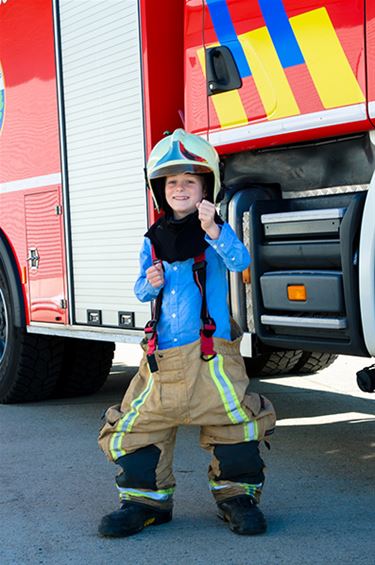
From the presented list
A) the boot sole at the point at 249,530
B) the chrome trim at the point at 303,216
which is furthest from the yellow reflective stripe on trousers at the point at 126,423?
the chrome trim at the point at 303,216

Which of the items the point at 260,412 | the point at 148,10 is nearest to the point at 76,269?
the point at 148,10

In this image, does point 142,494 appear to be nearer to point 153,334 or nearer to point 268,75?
point 153,334

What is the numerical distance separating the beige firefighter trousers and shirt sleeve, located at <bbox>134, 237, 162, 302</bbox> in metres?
0.23

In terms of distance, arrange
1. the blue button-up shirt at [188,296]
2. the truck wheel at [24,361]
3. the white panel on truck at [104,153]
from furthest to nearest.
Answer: the truck wheel at [24,361] → the white panel on truck at [104,153] → the blue button-up shirt at [188,296]

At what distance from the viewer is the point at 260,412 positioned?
12.8ft

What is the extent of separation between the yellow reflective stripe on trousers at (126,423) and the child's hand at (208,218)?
0.59 m

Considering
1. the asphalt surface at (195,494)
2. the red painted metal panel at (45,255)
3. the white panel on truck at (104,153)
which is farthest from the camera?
the red painted metal panel at (45,255)

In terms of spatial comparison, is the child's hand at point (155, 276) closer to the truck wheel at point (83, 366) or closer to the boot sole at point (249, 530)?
the boot sole at point (249, 530)

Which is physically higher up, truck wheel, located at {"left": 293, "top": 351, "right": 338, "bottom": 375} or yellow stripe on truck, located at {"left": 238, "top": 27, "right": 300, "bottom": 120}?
yellow stripe on truck, located at {"left": 238, "top": 27, "right": 300, "bottom": 120}

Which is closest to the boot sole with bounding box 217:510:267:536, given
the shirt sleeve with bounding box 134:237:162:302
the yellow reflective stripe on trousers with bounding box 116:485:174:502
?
the yellow reflective stripe on trousers with bounding box 116:485:174:502

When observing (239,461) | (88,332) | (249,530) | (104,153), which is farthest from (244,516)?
(104,153)

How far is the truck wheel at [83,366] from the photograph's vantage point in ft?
22.9

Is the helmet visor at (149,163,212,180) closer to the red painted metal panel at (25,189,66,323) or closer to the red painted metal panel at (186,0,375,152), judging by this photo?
the red painted metal panel at (186,0,375,152)

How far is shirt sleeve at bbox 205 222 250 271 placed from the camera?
12.4 ft
